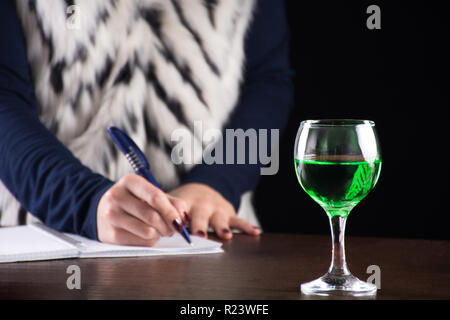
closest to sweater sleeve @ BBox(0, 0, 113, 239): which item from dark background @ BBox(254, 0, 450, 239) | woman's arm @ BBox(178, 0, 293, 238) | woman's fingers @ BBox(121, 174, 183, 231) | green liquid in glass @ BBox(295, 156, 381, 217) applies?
woman's fingers @ BBox(121, 174, 183, 231)

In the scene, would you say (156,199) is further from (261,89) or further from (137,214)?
(261,89)

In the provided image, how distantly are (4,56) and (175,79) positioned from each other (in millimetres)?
361

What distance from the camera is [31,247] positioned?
803 mm

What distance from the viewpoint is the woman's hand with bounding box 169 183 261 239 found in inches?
40.0

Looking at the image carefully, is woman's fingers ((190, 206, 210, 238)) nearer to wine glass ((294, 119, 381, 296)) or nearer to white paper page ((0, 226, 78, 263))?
white paper page ((0, 226, 78, 263))

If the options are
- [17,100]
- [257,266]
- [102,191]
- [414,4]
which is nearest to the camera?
[257,266]

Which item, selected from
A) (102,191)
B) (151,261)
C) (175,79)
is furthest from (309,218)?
(151,261)

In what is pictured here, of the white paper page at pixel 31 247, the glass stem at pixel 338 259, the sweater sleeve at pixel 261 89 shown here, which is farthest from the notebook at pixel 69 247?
the sweater sleeve at pixel 261 89

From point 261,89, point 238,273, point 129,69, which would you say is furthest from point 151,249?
point 261,89

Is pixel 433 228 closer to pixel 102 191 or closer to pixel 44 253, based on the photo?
pixel 102 191

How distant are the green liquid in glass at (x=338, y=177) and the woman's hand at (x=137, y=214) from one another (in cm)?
27

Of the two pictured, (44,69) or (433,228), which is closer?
(44,69)

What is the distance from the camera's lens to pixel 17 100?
122 centimetres

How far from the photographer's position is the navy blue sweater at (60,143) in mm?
999
